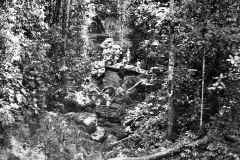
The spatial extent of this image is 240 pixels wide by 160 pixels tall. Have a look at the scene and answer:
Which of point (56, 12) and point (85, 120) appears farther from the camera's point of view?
point (56, 12)

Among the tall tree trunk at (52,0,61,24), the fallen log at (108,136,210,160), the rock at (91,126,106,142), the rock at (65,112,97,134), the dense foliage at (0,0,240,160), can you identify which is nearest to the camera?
the fallen log at (108,136,210,160)

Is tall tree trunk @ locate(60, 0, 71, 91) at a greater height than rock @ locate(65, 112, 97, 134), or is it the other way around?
tall tree trunk @ locate(60, 0, 71, 91)

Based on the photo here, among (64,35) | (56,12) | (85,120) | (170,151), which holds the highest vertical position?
(56,12)

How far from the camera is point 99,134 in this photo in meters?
18.2

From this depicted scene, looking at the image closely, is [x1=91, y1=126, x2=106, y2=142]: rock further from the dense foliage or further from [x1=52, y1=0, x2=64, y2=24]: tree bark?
[x1=52, y1=0, x2=64, y2=24]: tree bark

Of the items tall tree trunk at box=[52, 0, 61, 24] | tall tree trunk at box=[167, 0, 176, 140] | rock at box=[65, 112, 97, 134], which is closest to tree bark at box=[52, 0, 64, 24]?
tall tree trunk at box=[52, 0, 61, 24]

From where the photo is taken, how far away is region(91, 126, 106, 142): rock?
17.8 metres

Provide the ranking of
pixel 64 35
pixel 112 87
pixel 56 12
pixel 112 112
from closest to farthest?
1. pixel 112 112
2. pixel 64 35
3. pixel 56 12
4. pixel 112 87

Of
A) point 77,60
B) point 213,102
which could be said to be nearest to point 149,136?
point 213,102

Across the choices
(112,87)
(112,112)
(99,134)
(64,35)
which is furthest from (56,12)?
(99,134)

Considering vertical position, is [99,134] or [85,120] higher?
[85,120]

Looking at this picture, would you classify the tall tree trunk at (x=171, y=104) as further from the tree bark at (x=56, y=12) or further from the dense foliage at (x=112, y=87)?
the tree bark at (x=56, y=12)

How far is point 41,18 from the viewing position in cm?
1709

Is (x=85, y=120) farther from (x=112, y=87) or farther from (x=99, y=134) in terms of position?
(x=112, y=87)
